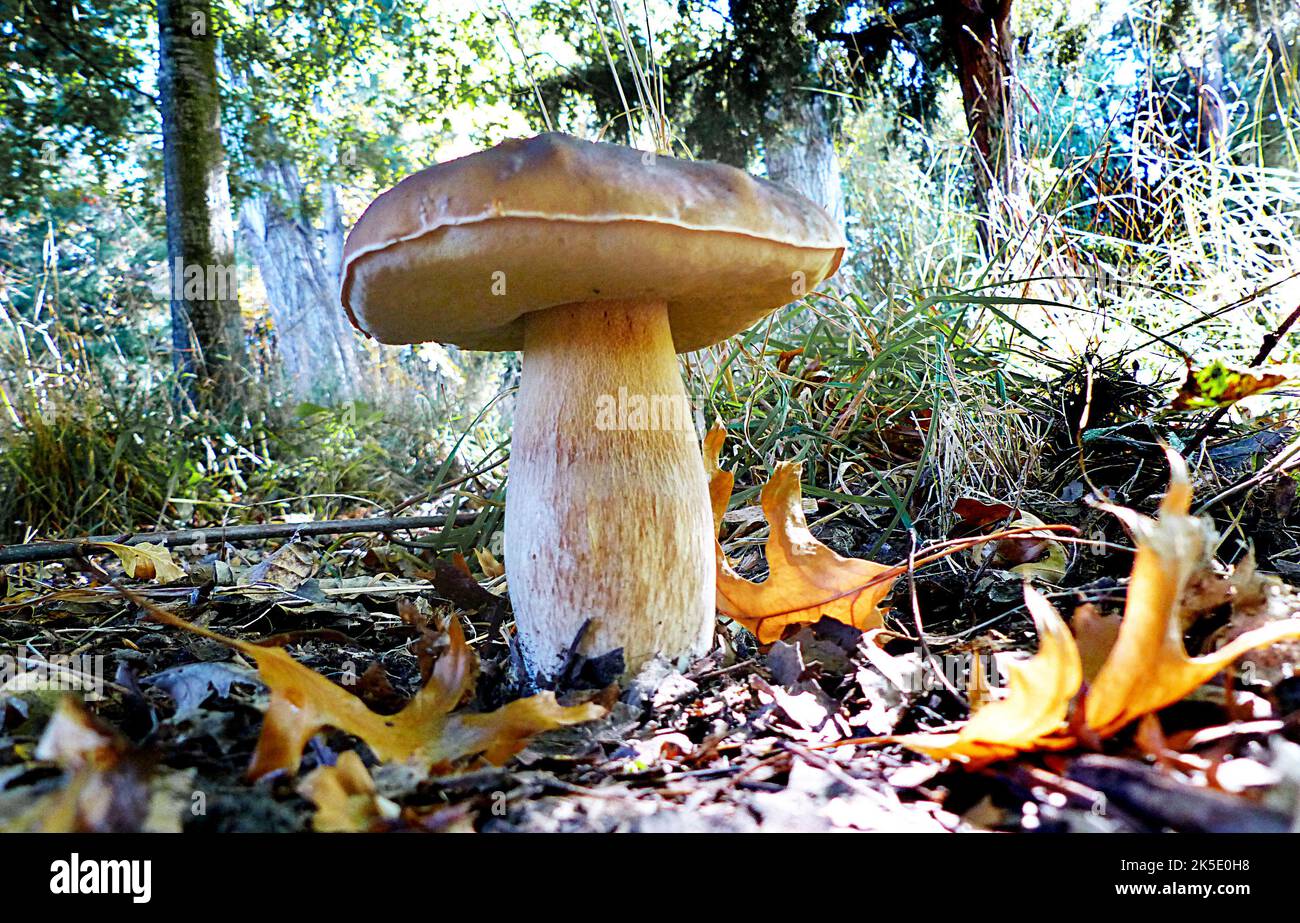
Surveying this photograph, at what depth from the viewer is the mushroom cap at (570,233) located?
3.04 feet

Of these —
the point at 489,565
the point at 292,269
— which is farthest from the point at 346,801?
the point at 292,269

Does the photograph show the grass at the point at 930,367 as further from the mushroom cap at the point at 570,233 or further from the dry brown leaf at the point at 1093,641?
the mushroom cap at the point at 570,233

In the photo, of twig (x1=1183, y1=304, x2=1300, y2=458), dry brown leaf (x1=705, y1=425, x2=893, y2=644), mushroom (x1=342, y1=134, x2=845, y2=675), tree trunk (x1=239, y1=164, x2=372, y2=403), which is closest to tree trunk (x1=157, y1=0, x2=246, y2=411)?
mushroom (x1=342, y1=134, x2=845, y2=675)

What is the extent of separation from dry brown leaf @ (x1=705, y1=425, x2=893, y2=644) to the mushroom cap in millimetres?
361

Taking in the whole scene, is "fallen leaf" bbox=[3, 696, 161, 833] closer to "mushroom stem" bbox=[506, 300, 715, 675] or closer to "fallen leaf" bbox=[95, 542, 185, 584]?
"mushroom stem" bbox=[506, 300, 715, 675]

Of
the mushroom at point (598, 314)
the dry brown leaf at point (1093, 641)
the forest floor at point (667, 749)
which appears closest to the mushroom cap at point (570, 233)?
the mushroom at point (598, 314)

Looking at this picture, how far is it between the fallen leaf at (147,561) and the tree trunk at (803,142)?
11.2 ft

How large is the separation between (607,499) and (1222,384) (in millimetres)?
999

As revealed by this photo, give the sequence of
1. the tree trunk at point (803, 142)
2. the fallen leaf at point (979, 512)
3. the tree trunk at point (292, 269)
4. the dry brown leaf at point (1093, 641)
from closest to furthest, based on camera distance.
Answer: the dry brown leaf at point (1093, 641) → the fallen leaf at point (979, 512) → the tree trunk at point (803, 142) → the tree trunk at point (292, 269)

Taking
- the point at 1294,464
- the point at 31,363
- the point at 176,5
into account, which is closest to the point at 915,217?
the point at 1294,464

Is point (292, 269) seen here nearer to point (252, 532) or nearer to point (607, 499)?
point (252, 532)

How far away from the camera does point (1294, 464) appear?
141cm

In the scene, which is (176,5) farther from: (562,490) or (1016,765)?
(1016,765)
